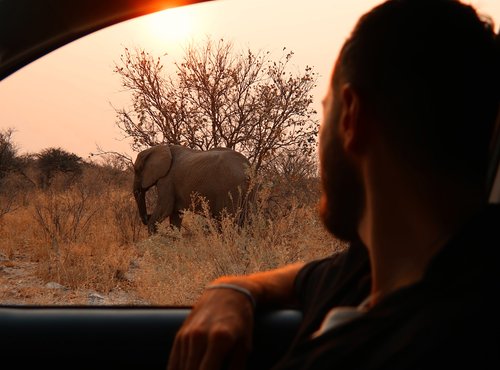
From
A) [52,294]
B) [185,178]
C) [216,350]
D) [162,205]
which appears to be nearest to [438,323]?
[216,350]

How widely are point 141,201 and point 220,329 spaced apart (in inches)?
279

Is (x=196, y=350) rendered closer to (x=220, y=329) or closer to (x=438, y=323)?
(x=220, y=329)

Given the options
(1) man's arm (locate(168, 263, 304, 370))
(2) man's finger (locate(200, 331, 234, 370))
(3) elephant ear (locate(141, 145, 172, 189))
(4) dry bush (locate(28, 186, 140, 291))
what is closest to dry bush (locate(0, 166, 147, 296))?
(4) dry bush (locate(28, 186, 140, 291))

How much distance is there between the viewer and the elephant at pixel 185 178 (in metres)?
6.92

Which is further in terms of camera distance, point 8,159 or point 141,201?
point 8,159

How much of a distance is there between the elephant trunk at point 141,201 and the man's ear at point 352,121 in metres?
7.00

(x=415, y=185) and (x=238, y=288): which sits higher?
(x=415, y=185)

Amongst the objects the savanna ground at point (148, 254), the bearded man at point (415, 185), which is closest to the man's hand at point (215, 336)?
the bearded man at point (415, 185)

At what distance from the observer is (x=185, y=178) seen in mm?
7504

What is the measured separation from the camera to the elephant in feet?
22.7

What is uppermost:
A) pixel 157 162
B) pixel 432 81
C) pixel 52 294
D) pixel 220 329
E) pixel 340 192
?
pixel 432 81

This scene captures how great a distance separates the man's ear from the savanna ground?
290cm

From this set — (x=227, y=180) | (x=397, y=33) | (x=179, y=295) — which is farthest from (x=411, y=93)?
(x=227, y=180)

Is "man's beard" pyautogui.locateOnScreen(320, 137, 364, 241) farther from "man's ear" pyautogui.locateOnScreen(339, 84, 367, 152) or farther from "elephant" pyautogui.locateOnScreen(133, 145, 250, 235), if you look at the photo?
"elephant" pyautogui.locateOnScreen(133, 145, 250, 235)
